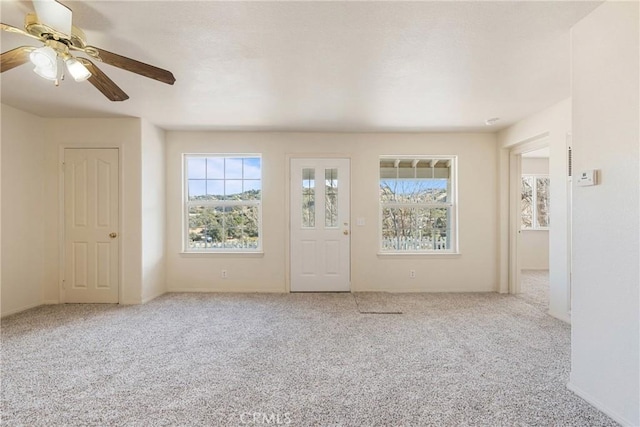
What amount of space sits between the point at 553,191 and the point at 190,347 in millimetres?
4200

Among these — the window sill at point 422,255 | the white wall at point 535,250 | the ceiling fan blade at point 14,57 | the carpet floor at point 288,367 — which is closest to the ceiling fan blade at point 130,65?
the ceiling fan blade at point 14,57

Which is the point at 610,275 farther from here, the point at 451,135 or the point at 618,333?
the point at 451,135

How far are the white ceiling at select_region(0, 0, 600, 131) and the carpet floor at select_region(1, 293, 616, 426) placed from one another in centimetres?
232

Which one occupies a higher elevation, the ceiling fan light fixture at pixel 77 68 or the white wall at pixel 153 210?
the ceiling fan light fixture at pixel 77 68

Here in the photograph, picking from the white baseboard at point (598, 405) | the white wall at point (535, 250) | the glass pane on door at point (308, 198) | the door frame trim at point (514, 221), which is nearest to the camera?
the white baseboard at point (598, 405)

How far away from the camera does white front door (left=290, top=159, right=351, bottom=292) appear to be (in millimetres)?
4648

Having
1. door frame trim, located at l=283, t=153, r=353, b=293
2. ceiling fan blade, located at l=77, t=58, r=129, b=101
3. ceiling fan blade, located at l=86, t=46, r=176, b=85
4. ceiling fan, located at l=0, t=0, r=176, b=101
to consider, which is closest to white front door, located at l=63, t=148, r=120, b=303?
ceiling fan blade, located at l=77, t=58, r=129, b=101

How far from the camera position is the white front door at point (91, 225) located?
13.3 ft

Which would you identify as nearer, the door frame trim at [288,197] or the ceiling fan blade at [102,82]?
the ceiling fan blade at [102,82]

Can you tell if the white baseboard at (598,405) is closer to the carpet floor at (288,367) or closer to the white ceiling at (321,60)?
the carpet floor at (288,367)

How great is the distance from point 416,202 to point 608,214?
306 centimetres

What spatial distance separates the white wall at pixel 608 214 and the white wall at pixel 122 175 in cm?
443

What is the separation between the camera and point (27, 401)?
1949 mm

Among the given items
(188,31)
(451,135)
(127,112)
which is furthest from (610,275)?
(127,112)
